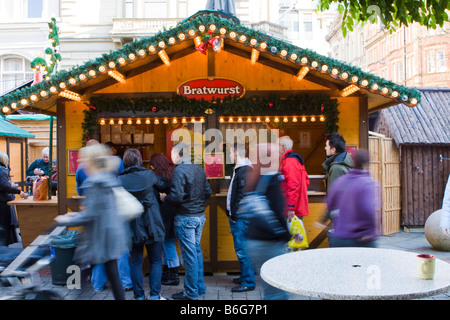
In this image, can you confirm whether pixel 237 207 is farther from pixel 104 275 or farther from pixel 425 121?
pixel 425 121

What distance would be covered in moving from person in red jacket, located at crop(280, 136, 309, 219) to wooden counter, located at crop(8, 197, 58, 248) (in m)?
4.09

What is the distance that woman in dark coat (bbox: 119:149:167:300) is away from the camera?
521 centimetres

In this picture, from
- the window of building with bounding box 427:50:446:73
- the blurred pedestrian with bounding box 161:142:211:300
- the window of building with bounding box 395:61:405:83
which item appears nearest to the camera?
the blurred pedestrian with bounding box 161:142:211:300

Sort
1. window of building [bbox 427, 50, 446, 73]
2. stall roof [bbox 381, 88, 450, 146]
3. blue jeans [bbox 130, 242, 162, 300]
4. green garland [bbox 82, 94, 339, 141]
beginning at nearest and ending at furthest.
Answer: blue jeans [bbox 130, 242, 162, 300] → green garland [bbox 82, 94, 339, 141] → stall roof [bbox 381, 88, 450, 146] → window of building [bbox 427, 50, 446, 73]

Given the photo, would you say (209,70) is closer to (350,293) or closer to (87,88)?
(87,88)

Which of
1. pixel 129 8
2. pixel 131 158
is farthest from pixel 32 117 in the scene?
pixel 131 158

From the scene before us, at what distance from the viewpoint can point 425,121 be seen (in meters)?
11.4

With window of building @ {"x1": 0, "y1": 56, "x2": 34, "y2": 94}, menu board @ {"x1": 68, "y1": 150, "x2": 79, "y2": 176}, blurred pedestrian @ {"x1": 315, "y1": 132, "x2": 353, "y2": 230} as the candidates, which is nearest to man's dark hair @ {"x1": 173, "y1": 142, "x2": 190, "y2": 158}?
blurred pedestrian @ {"x1": 315, "y1": 132, "x2": 353, "y2": 230}

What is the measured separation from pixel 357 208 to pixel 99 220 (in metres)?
2.50

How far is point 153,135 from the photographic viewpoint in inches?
422

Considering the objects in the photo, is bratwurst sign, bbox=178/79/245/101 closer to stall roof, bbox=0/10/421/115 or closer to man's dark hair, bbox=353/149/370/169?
stall roof, bbox=0/10/421/115

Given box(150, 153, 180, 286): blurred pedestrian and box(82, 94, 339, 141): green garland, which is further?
box(82, 94, 339, 141): green garland

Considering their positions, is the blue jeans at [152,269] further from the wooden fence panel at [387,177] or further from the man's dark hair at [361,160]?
the wooden fence panel at [387,177]

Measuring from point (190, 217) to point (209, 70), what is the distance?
2891 mm
